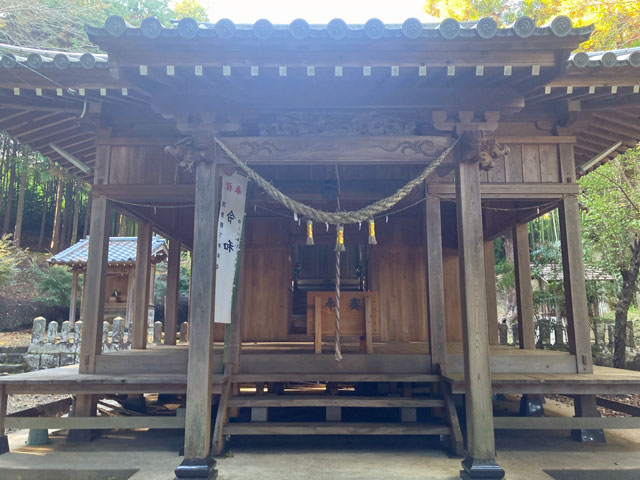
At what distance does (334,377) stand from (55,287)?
21.3m

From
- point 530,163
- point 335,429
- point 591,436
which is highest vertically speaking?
point 530,163

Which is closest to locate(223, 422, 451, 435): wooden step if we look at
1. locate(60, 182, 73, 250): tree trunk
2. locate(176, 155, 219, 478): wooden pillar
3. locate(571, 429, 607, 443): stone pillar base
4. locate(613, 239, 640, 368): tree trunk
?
locate(176, 155, 219, 478): wooden pillar

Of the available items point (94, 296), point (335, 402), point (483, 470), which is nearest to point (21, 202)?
point (94, 296)

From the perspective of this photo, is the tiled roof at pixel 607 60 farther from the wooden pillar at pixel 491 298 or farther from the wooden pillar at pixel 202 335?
the wooden pillar at pixel 491 298

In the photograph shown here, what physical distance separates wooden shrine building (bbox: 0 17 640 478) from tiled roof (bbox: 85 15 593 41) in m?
0.02

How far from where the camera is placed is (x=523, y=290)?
25.4ft

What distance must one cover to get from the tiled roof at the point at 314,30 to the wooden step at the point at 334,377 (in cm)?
395

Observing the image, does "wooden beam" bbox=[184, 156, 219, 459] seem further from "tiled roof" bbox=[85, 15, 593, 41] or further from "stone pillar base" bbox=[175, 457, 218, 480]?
"tiled roof" bbox=[85, 15, 593, 41]

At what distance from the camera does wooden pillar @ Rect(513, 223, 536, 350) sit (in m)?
7.73

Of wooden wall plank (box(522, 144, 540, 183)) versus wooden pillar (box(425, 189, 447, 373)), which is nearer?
wooden pillar (box(425, 189, 447, 373))

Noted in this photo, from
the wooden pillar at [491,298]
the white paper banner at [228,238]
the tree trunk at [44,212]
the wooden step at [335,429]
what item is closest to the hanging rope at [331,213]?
the white paper banner at [228,238]

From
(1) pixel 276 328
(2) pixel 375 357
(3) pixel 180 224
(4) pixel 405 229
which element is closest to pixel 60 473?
(2) pixel 375 357

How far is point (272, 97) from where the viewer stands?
480cm

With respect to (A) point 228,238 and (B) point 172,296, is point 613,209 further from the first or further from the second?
(B) point 172,296
